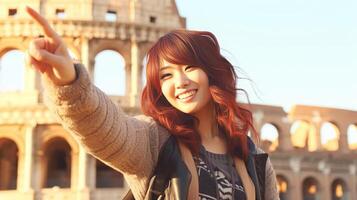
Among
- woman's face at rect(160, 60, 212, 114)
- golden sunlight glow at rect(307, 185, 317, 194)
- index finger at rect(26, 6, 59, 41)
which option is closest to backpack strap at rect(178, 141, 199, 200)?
woman's face at rect(160, 60, 212, 114)

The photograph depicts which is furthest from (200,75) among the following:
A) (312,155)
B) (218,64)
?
(312,155)

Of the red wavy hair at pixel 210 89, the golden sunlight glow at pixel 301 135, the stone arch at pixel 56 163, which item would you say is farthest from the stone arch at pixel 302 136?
the red wavy hair at pixel 210 89

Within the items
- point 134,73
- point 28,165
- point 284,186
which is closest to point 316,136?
point 284,186

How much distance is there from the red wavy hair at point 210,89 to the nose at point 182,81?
0.16 ft

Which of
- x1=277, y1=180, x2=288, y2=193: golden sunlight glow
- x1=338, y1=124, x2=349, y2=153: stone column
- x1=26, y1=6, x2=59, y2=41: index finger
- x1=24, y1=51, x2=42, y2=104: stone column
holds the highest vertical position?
x1=24, y1=51, x2=42, y2=104: stone column

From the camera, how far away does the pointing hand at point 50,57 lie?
139 centimetres

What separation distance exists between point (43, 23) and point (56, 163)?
2232cm

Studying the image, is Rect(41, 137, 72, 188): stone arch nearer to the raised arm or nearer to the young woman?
the young woman

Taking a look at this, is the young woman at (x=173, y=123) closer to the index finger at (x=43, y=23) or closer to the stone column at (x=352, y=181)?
the index finger at (x=43, y=23)

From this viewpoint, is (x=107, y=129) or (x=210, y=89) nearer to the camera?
(x=107, y=129)

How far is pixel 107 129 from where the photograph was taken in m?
1.59

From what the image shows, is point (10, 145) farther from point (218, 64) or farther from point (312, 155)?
point (218, 64)

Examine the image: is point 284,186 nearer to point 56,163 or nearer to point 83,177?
point 56,163

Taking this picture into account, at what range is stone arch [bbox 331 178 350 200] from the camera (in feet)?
89.4
